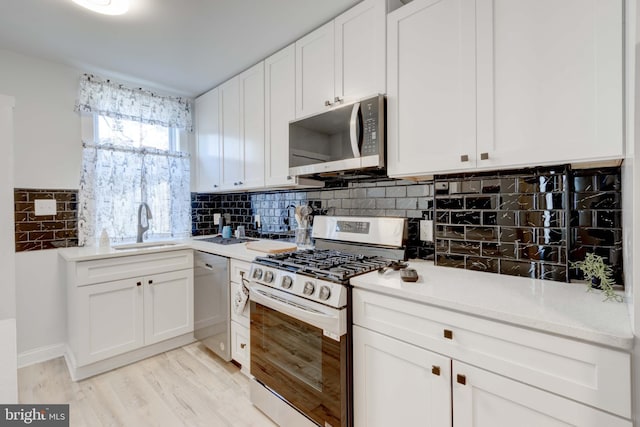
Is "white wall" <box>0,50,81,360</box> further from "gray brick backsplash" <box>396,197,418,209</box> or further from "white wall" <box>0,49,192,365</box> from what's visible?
"gray brick backsplash" <box>396,197,418,209</box>

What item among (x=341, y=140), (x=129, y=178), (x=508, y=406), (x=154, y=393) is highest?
(x=341, y=140)

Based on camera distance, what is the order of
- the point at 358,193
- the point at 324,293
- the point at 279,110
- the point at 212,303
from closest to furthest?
the point at 324,293 → the point at 358,193 → the point at 279,110 → the point at 212,303

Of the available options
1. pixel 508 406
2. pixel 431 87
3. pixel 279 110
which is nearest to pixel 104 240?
pixel 279 110

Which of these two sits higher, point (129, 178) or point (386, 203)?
point (129, 178)

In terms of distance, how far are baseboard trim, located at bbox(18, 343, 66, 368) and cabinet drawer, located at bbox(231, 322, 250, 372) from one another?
156 cm

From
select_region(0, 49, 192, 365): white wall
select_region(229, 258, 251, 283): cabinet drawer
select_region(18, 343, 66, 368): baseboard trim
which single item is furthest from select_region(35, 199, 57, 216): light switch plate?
select_region(229, 258, 251, 283): cabinet drawer

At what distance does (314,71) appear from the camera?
199 cm

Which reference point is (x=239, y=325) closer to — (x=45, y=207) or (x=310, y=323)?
(x=310, y=323)

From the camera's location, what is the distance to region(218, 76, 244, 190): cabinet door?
266 cm

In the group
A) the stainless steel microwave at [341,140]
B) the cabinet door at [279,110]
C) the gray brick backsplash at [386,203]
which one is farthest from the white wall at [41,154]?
the gray brick backsplash at [386,203]

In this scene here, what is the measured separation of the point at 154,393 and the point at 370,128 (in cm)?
219

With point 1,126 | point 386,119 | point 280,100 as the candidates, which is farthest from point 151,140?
point 386,119

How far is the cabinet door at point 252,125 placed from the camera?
2.42m

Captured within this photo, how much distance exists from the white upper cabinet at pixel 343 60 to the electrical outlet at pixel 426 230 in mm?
800
